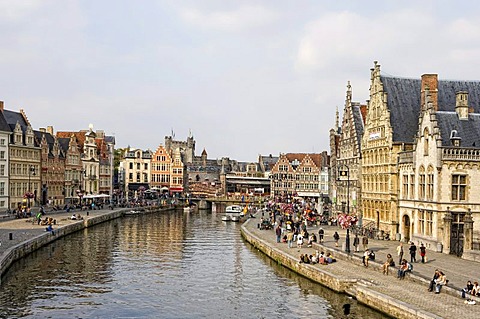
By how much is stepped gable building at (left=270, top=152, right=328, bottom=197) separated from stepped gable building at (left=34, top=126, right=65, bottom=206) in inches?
2028

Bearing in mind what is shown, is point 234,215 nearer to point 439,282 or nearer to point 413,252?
point 413,252

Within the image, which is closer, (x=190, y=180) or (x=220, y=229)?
(x=220, y=229)

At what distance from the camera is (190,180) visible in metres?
175

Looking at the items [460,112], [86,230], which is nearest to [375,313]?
[460,112]

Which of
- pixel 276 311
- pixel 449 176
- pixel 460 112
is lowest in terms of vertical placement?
pixel 276 311

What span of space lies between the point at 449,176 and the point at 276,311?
1820cm

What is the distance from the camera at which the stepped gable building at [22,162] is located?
83.4m

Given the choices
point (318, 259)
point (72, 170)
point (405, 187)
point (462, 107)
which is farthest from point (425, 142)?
point (72, 170)

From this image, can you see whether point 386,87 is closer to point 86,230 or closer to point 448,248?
point 448,248

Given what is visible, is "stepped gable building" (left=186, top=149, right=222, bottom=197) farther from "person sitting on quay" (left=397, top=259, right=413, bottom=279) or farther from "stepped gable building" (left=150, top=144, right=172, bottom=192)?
"person sitting on quay" (left=397, top=259, right=413, bottom=279)

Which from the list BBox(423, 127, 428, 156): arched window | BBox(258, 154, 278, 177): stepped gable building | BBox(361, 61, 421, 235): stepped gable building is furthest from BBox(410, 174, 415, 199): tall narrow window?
BBox(258, 154, 278, 177): stepped gable building

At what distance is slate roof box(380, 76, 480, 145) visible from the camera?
2014 inches

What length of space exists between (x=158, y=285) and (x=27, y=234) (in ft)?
69.2

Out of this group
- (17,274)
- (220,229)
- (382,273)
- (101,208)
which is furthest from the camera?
(101,208)
